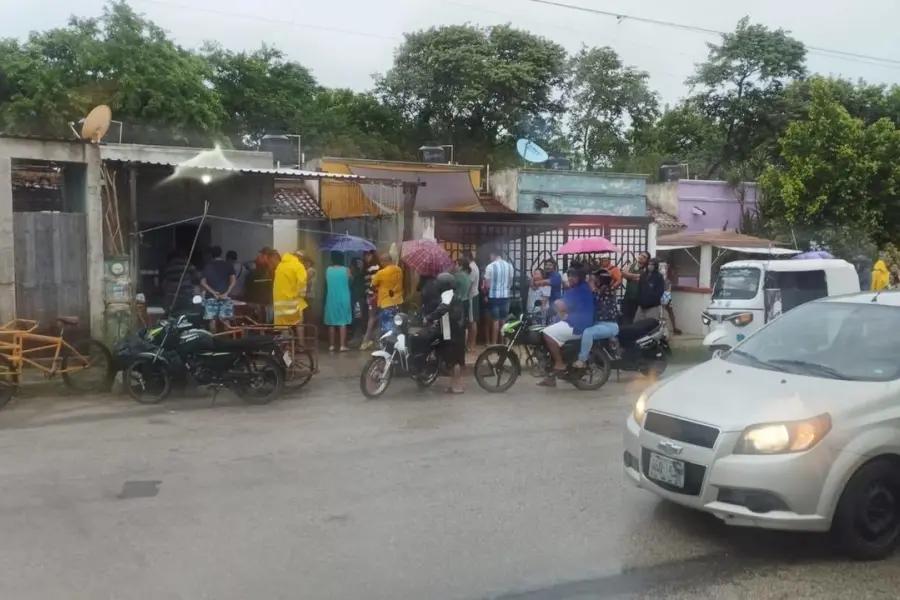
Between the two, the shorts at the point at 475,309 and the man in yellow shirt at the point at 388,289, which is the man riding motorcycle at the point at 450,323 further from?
the shorts at the point at 475,309

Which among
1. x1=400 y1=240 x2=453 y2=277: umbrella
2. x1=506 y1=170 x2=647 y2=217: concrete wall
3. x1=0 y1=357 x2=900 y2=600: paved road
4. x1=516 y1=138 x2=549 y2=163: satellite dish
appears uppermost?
x1=516 y1=138 x2=549 y2=163: satellite dish

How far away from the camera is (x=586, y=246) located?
15.7 meters

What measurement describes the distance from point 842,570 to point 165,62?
28767 mm

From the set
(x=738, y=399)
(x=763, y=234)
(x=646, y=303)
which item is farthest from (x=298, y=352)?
(x=763, y=234)

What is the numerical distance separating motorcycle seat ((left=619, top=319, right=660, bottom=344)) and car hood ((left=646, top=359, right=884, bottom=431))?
5.90 m

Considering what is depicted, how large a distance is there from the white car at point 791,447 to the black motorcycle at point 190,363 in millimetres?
5750

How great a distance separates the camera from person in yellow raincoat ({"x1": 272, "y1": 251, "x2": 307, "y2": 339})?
12195mm

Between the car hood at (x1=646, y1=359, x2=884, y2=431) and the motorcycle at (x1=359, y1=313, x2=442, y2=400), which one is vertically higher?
the car hood at (x1=646, y1=359, x2=884, y2=431)

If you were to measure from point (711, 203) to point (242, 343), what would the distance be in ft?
67.0

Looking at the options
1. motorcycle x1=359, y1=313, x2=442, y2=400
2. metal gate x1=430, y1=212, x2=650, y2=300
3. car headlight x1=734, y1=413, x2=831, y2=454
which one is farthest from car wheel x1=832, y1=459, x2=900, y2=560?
metal gate x1=430, y1=212, x2=650, y2=300

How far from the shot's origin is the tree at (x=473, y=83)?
36906mm

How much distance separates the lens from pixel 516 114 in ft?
125

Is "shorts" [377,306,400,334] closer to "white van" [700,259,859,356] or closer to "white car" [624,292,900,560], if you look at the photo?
"white van" [700,259,859,356]

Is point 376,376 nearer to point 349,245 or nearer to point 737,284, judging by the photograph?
point 349,245
